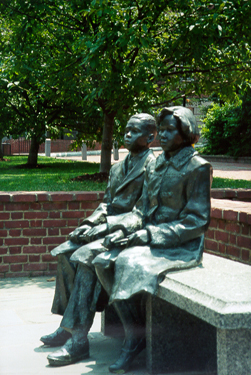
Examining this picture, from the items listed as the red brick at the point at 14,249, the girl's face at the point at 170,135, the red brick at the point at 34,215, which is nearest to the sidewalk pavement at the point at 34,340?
the red brick at the point at 14,249

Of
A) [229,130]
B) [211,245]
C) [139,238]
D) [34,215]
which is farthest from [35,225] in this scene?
[229,130]

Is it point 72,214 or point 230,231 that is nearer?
point 230,231

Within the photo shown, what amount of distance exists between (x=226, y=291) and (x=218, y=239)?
9.74 ft

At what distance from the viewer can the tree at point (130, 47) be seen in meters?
7.76

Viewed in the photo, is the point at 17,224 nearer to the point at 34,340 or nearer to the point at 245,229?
the point at 34,340

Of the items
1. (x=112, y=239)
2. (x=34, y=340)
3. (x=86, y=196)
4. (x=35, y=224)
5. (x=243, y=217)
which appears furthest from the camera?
(x=86, y=196)

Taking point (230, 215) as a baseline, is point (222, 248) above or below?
below

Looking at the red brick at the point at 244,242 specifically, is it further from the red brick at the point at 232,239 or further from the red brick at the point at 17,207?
the red brick at the point at 17,207

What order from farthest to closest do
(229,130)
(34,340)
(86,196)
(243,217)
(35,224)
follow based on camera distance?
(229,130) < (86,196) < (35,224) < (243,217) < (34,340)

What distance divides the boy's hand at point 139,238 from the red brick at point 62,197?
305 cm

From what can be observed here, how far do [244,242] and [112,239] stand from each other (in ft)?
7.20

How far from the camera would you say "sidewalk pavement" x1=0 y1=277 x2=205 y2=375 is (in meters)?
3.70

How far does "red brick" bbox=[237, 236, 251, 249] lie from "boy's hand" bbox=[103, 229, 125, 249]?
2.06 meters

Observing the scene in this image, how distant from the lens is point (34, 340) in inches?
171
